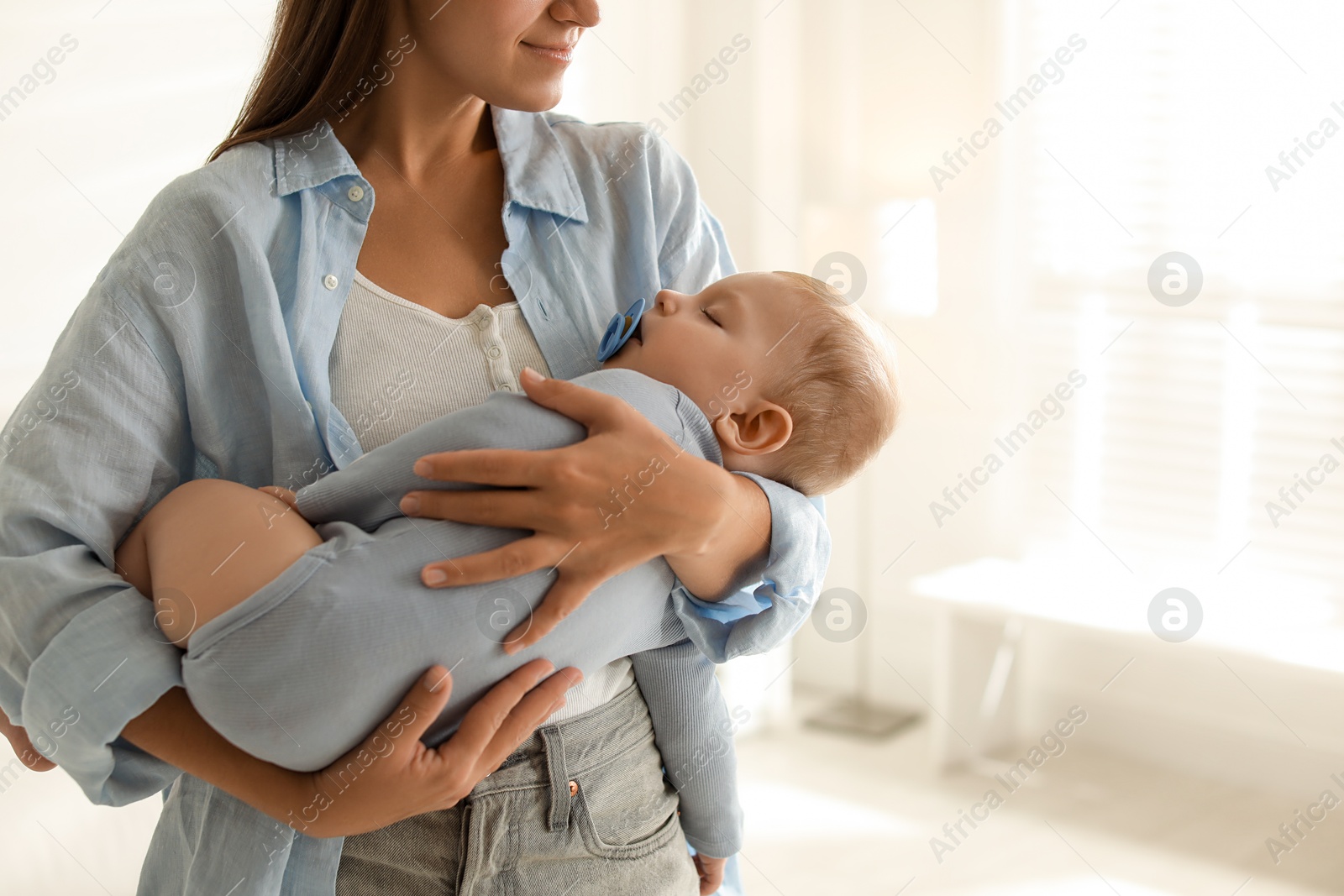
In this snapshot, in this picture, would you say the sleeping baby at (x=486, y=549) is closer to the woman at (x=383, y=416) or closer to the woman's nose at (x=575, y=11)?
the woman at (x=383, y=416)

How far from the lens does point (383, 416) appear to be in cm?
119

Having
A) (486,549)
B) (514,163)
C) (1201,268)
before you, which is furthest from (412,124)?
(1201,268)

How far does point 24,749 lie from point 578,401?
2.20ft

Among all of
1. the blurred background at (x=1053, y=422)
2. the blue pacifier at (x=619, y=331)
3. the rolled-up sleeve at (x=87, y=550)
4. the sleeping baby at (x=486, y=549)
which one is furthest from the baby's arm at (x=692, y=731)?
the blurred background at (x=1053, y=422)

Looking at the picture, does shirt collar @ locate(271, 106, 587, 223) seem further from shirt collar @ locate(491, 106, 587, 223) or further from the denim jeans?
the denim jeans

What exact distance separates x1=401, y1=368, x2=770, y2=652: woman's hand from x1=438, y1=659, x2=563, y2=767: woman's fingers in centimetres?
4

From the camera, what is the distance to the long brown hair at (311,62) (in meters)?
1.30

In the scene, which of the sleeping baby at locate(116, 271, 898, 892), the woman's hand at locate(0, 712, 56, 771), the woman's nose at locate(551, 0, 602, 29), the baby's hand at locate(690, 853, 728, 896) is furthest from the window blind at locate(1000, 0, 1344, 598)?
the woman's hand at locate(0, 712, 56, 771)

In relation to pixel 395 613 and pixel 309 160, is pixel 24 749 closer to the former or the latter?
pixel 395 613

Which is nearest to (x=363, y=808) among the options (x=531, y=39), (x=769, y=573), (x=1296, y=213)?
(x=769, y=573)

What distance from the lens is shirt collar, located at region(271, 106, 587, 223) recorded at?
49.1 inches

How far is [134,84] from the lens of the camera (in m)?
2.36

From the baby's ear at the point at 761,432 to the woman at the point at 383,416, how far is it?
0.08m

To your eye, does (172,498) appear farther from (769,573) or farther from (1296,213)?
(1296,213)
